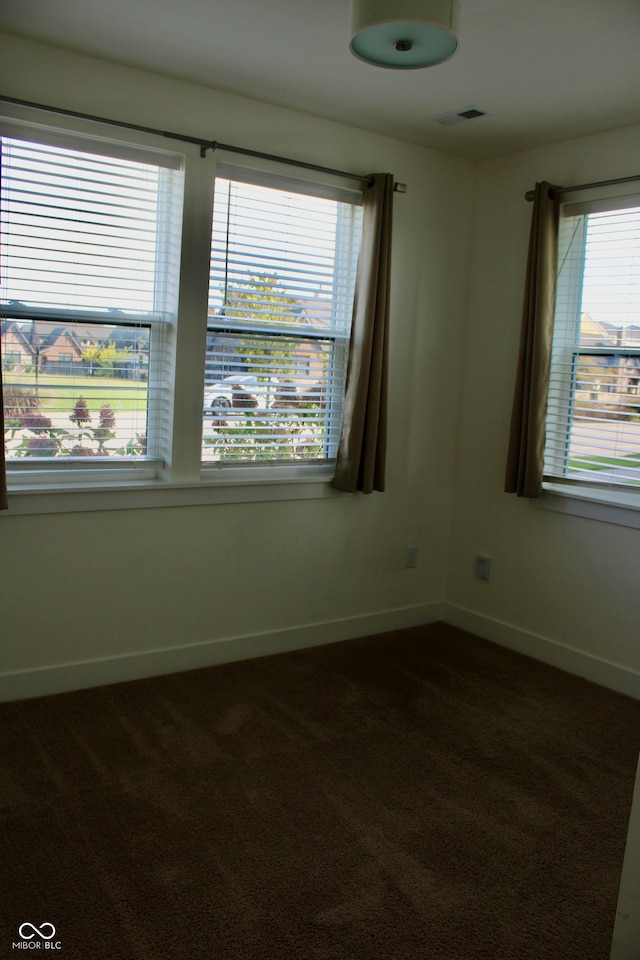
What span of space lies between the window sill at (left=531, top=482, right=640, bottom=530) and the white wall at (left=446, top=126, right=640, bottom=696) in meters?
0.04

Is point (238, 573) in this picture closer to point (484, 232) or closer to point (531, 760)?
point (531, 760)

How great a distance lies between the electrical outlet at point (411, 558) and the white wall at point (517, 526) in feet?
0.86

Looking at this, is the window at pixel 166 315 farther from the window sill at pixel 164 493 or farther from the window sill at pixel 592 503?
the window sill at pixel 592 503

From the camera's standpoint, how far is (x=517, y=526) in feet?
14.1

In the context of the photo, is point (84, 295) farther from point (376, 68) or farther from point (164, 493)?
point (376, 68)

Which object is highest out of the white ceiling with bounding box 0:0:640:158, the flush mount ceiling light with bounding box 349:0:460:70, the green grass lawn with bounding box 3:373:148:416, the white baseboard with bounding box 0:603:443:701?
the white ceiling with bounding box 0:0:640:158

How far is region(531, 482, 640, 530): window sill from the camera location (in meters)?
3.73

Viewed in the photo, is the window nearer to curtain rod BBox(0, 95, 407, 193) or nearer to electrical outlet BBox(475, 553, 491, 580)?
curtain rod BBox(0, 95, 407, 193)

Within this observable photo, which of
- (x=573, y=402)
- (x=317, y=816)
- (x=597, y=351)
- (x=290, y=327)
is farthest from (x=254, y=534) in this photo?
(x=597, y=351)

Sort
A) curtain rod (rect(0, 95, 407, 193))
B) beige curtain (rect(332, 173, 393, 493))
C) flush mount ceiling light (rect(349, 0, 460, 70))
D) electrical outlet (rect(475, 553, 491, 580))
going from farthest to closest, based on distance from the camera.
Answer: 1. electrical outlet (rect(475, 553, 491, 580))
2. beige curtain (rect(332, 173, 393, 493))
3. curtain rod (rect(0, 95, 407, 193))
4. flush mount ceiling light (rect(349, 0, 460, 70))

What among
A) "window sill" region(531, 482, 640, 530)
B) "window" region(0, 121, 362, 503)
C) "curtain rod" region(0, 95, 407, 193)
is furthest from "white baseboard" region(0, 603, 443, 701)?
"curtain rod" region(0, 95, 407, 193)

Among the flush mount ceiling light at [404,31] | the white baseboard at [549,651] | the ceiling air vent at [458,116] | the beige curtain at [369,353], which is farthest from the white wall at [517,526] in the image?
the flush mount ceiling light at [404,31]

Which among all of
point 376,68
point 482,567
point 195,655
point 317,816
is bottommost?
point 317,816

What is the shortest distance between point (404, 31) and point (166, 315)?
167cm
